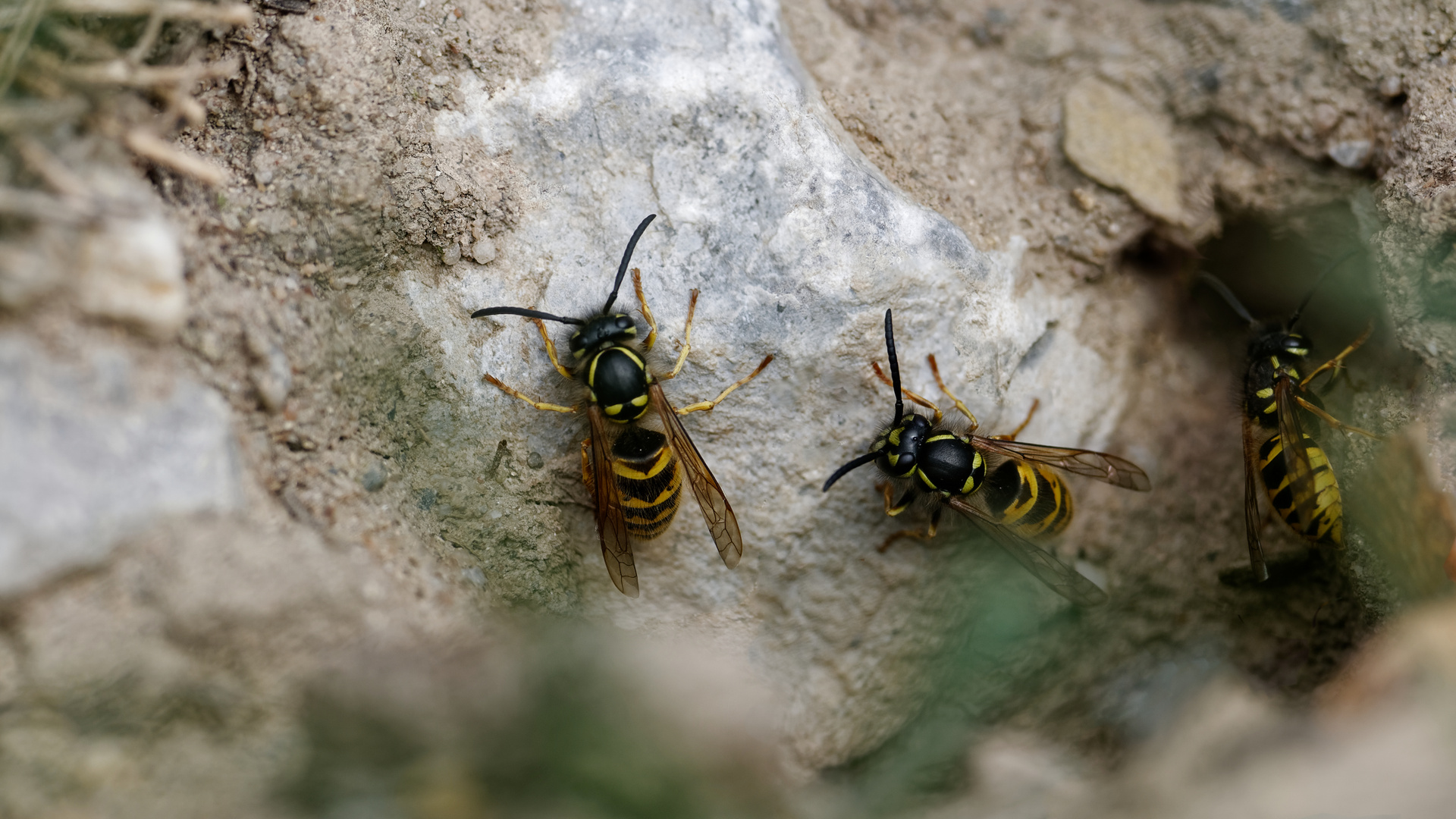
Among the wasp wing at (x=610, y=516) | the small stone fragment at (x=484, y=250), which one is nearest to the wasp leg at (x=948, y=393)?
the wasp wing at (x=610, y=516)

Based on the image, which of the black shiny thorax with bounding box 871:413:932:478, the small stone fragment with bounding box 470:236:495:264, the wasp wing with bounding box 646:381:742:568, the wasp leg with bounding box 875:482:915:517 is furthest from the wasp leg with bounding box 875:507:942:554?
the small stone fragment with bounding box 470:236:495:264

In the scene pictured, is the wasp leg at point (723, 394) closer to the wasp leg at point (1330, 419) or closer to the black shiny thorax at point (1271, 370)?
the black shiny thorax at point (1271, 370)

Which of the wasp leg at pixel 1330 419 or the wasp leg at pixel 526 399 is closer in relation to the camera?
the wasp leg at pixel 526 399

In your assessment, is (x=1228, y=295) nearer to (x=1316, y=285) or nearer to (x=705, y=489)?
(x=1316, y=285)

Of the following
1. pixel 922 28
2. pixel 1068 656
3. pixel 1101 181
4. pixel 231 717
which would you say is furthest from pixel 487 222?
pixel 1068 656

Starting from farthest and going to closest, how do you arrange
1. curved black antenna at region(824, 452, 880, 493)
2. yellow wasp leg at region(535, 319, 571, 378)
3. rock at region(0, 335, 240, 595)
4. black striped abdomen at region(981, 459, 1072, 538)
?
black striped abdomen at region(981, 459, 1072, 538) < curved black antenna at region(824, 452, 880, 493) < yellow wasp leg at region(535, 319, 571, 378) < rock at region(0, 335, 240, 595)

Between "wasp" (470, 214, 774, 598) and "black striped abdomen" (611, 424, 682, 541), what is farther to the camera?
"black striped abdomen" (611, 424, 682, 541)

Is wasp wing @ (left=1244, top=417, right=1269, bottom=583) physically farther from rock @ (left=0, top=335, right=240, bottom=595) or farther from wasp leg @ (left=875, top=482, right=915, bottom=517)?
rock @ (left=0, top=335, right=240, bottom=595)
